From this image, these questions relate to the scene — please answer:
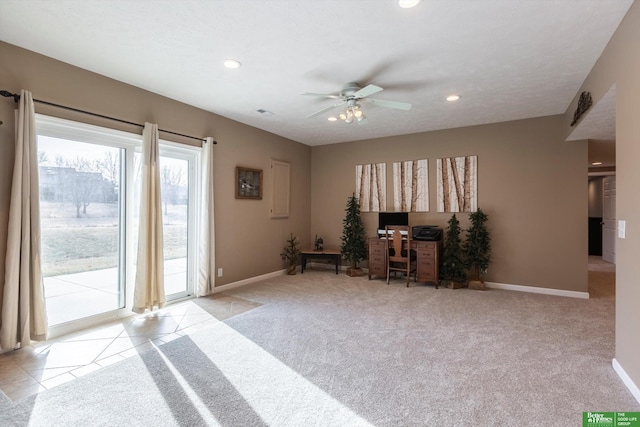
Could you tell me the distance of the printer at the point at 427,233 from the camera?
16.9 feet

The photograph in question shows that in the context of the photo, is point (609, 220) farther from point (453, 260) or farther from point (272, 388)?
point (272, 388)

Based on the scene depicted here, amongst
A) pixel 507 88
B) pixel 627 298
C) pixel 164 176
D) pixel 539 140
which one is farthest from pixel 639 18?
pixel 164 176

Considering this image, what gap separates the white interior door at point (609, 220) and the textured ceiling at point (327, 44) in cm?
555

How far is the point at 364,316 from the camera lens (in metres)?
3.73

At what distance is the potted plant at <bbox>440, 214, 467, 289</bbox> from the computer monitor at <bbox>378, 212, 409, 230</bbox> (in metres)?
0.85

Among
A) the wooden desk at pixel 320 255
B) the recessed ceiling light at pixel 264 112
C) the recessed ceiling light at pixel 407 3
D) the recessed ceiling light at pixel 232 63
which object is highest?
the recessed ceiling light at pixel 264 112

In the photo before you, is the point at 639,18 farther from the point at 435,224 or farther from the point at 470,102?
the point at 435,224

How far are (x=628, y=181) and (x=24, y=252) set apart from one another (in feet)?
16.1

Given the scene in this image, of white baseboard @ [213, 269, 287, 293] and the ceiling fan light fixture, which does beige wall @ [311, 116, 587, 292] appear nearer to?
white baseboard @ [213, 269, 287, 293]

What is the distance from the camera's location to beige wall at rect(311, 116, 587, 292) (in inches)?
183

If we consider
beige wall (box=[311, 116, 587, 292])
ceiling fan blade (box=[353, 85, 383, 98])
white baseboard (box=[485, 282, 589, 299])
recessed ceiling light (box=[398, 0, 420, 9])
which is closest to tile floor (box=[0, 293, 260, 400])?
ceiling fan blade (box=[353, 85, 383, 98])

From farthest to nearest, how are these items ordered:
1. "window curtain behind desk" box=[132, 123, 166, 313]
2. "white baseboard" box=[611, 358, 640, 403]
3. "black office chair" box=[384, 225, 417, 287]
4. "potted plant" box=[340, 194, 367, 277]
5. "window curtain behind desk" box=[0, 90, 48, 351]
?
"potted plant" box=[340, 194, 367, 277], "black office chair" box=[384, 225, 417, 287], "window curtain behind desk" box=[132, 123, 166, 313], "window curtain behind desk" box=[0, 90, 48, 351], "white baseboard" box=[611, 358, 640, 403]

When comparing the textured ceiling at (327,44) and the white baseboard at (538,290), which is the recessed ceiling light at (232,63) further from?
the white baseboard at (538,290)

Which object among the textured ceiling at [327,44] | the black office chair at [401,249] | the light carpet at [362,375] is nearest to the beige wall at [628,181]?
the textured ceiling at [327,44]
